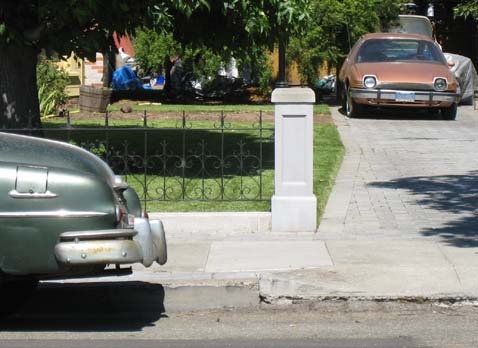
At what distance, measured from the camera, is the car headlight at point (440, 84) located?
17.6m

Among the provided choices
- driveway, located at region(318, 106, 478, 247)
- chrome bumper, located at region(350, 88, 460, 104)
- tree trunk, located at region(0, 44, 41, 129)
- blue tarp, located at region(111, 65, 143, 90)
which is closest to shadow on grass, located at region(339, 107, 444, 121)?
driveway, located at region(318, 106, 478, 247)

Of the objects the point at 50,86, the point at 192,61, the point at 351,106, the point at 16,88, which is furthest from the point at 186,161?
the point at 192,61

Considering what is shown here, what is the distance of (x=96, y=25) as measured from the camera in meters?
10.9

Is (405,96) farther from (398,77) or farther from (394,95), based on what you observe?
(398,77)

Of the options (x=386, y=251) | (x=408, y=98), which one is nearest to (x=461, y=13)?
(x=408, y=98)

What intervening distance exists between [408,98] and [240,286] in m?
10.9

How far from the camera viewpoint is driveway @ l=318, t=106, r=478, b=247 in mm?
9492

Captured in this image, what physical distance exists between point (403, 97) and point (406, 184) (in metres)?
6.05

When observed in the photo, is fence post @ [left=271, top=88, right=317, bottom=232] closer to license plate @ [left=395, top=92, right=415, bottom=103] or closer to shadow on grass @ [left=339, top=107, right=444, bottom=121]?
license plate @ [left=395, top=92, right=415, bottom=103]

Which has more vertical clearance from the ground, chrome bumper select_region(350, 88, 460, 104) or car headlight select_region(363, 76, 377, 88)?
car headlight select_region(363, 76, 377, 88)

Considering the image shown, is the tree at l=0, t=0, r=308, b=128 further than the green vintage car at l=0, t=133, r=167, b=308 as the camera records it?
Yes

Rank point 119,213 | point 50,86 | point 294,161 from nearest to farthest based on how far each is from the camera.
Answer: point 119,213 → point 294,161 → point 50,86

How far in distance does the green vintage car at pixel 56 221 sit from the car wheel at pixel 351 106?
12.5 m

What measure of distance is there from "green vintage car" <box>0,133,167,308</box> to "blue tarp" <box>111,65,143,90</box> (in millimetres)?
20257
